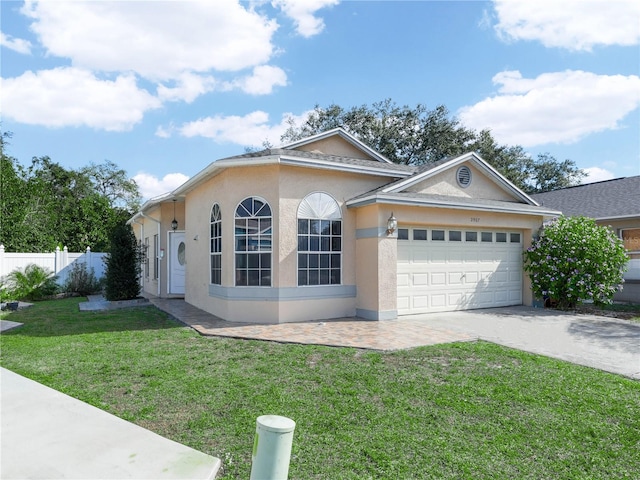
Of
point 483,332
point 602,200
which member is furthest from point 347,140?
point 602,200

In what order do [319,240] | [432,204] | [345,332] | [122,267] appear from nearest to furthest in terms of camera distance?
1. [345,332]
2. [319,240]
3. [432,204]
4. [122,267]

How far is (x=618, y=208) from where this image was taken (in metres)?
16.2

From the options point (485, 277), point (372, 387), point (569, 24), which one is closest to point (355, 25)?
point (569, 24)

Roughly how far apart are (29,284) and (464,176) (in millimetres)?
17264

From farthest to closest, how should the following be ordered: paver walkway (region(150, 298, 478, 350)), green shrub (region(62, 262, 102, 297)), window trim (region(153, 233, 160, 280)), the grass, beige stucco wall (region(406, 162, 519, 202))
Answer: green shrub (region(62, 262, 102, 297)) → window trim (region(153, 233, 160, 280)) → beige stucco wall (region(406, 162, 519, 202)) → paver walkway (region(150, 298, 478, 350)) → the grass

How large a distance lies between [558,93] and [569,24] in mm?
10634

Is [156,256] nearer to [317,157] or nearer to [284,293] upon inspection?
[284,293]

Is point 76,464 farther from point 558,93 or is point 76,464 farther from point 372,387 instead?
point 558,93

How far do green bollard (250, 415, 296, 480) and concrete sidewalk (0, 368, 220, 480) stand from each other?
3.03ft

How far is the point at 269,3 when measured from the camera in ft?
30.3

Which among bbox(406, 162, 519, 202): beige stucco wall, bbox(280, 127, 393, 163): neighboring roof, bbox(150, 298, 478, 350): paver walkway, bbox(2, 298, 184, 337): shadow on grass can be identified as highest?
bbox(280, 127, 393, 163): neighboring roof

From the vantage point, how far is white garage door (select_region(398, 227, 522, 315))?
11.0 meters

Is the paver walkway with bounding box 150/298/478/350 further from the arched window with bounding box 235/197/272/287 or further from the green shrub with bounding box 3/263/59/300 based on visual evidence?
the green shrub with bounding box 3/263/59/300

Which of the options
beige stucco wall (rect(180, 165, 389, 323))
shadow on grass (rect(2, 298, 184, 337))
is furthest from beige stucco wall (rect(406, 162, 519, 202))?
shadow on grass (rect(2, 298, 184, 337))
